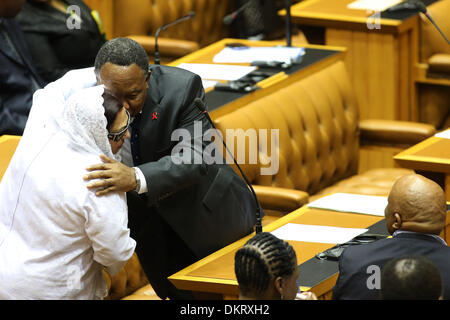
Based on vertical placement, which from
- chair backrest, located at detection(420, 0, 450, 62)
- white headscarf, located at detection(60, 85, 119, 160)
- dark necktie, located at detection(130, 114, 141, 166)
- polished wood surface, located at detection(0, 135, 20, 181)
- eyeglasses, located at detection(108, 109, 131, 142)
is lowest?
chair backrest, located at detection(420, 0, 450, 62)

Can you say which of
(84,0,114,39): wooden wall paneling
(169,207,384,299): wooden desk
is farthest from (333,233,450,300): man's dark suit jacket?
(84,0,114,39): wooden wall paneling

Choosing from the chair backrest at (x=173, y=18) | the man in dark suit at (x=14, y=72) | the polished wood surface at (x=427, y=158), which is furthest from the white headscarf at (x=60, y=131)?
the chair backrest at (x=173, y=18)

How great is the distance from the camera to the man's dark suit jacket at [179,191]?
3725 millimetres

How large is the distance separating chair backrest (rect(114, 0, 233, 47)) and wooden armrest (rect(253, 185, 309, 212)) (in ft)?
8.01

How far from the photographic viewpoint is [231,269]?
12.5 ft

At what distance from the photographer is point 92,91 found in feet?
10.5

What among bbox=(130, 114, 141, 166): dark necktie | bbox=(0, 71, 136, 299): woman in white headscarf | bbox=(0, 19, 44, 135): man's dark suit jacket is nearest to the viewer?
bbox=(0, 71, 136, 299): woman in white headscarf

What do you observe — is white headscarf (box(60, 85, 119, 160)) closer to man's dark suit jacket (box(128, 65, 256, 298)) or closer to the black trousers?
man's dark suit jacket (box(128, 65, 256, 298))

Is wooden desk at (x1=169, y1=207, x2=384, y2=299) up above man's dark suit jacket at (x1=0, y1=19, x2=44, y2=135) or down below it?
below

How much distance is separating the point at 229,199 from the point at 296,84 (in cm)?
165

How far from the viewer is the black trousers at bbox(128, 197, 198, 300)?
4043mm
